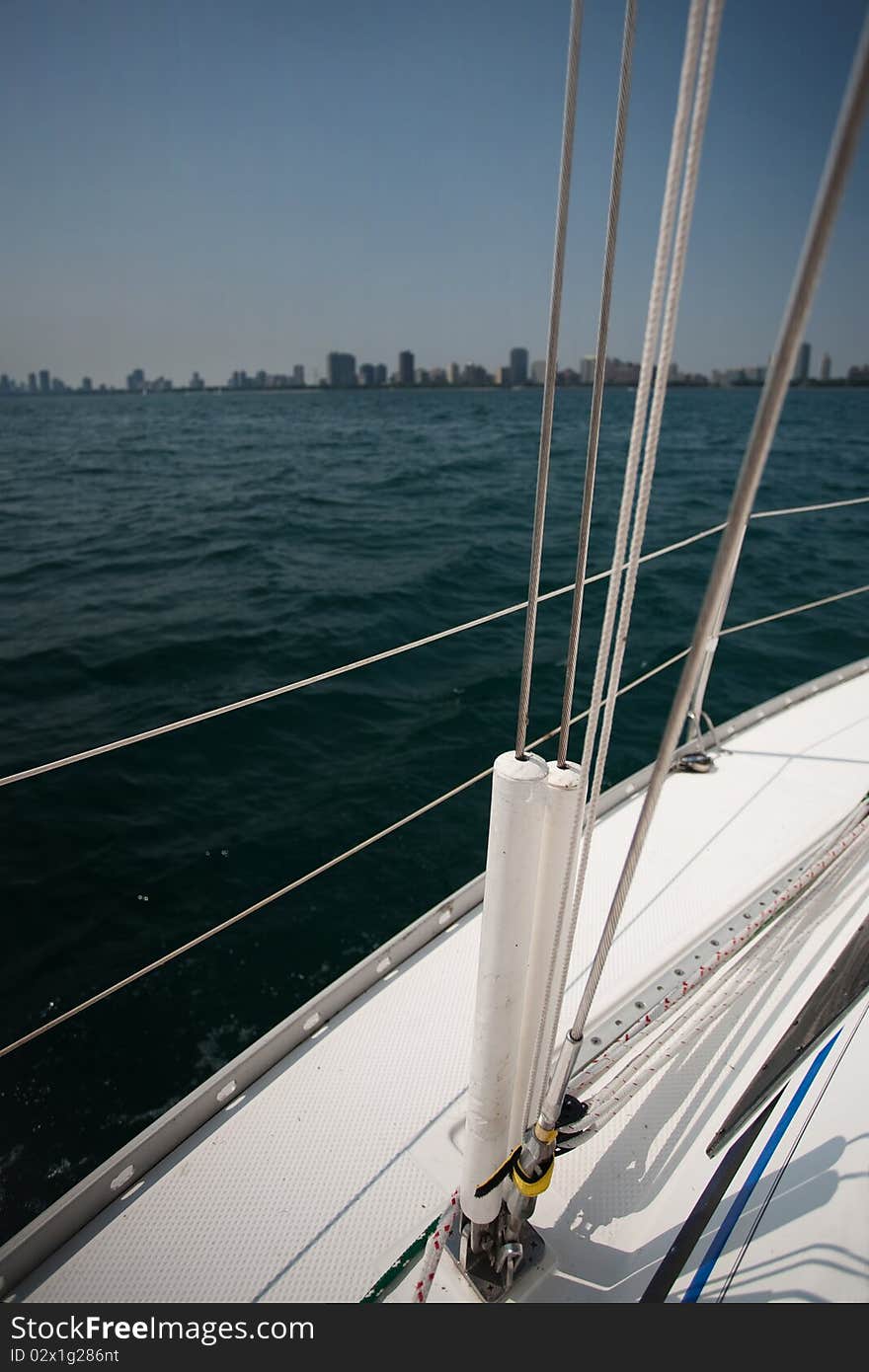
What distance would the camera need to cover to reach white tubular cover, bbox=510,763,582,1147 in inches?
36.0

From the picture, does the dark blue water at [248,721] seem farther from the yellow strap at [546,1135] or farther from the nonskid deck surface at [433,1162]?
the yellow strap at [546,1135]

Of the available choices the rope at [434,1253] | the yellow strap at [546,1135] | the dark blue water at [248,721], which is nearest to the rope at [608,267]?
the yellow strap at [546,1135]

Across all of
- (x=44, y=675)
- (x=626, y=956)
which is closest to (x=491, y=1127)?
(x=626, y=956)

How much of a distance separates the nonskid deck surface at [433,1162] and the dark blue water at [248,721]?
930 mm

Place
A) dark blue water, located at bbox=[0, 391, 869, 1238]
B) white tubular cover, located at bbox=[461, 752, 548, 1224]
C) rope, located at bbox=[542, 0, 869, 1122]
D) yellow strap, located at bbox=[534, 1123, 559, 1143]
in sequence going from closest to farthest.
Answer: rope, located at bbox=[542, 0, 869, 1122] → white tubular cover, located at bbox=[461, 752, 548, 1224] → yellow strap, located at bbox=[534, 1123, 559, 1143] → dark blue water, located at bbox=[0, 391, 869, 1238]

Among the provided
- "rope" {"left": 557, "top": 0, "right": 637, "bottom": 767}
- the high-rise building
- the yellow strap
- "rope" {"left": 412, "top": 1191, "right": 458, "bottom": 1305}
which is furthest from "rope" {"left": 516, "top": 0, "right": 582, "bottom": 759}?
the high-rise building

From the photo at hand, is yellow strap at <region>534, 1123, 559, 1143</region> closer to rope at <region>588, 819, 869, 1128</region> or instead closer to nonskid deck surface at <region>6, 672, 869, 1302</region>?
rope at <region>588, 819, 869, 1128</region>

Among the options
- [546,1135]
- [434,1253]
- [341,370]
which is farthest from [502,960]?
[341,370]

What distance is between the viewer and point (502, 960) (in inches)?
39.1

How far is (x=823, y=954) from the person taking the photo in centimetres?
175

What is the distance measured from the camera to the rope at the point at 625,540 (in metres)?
0.65

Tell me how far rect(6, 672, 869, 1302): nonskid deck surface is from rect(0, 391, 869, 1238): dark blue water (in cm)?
93

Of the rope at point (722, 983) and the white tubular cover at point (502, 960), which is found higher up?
the white tubular cover at point (502, 960)
